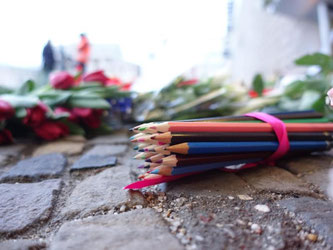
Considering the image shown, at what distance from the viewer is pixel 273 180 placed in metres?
0.51

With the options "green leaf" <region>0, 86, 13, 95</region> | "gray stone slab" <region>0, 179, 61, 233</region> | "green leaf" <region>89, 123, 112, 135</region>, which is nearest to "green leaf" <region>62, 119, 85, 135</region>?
"green leaf" <region>89, 123, 112, 135</region>

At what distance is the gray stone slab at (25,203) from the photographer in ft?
1.25

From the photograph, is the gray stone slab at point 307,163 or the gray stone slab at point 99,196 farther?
the gray stone slab at point 307,163

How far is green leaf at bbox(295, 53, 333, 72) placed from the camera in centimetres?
89

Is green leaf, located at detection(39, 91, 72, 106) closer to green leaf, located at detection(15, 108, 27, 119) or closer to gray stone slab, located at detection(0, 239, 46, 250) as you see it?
green leaf, located at detection(15, 108, 27, 119)

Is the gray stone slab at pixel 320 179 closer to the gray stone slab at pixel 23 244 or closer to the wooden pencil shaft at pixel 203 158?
the wooden pencil shaft at pixel 203 158

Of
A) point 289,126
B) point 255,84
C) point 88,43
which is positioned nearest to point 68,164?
point 289,126

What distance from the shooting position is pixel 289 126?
0.59 meters

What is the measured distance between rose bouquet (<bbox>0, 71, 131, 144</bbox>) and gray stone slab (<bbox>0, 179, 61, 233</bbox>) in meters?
0.44

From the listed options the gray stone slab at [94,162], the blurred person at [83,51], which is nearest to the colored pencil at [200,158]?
the gray stone slab at [94,162]

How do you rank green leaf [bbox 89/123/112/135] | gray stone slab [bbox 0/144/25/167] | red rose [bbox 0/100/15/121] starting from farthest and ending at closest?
green leaf [bbox 89/123/112/135]
red rose [bbox 0/100/15/121]
gray stone slab [bbox 0/144/25/167]

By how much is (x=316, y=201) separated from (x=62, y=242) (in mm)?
425

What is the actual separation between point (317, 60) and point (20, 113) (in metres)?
1.16

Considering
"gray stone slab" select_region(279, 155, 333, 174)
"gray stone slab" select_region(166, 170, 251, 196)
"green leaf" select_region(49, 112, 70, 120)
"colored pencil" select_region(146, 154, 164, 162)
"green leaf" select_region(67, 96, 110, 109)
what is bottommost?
"gray stone slab" select_region(279, 155, 333, 174)
